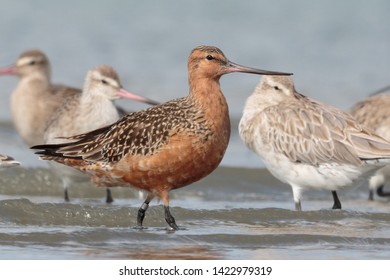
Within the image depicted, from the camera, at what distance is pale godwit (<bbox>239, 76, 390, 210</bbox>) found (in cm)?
1070

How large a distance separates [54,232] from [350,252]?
237 centimetres

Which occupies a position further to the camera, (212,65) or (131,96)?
(131,96)

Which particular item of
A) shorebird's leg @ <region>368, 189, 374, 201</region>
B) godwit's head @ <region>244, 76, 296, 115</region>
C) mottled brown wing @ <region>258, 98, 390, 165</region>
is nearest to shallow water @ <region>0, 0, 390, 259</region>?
shorebird's leg @ <region>368, 189, 374, 201</region>

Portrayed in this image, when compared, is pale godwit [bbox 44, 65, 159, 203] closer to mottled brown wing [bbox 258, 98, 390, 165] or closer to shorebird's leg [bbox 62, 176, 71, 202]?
shorebird's leg [bbox 62, 176, 71, 202]

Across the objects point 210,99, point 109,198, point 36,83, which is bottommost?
point 109,198

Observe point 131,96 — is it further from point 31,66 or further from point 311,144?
point 31,66

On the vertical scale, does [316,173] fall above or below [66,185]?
above

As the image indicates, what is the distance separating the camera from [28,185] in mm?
12695

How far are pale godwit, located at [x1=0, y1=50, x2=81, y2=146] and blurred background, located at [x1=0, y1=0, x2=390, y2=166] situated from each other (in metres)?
0.93

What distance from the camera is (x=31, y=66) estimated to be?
15188mm

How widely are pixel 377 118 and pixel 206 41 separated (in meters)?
6.65

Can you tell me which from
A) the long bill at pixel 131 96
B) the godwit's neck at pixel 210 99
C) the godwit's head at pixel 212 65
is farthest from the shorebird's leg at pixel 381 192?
the godwit's neck at pixel 210 99

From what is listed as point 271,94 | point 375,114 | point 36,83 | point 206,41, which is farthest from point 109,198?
point 206,41
